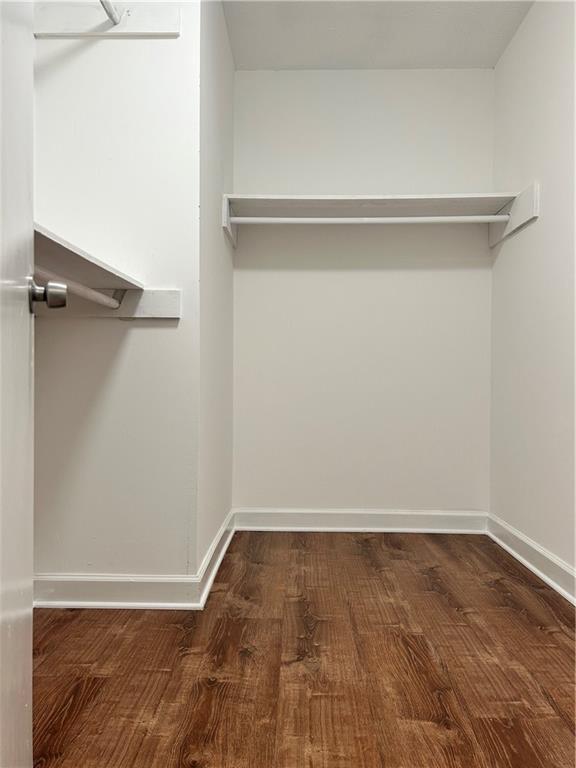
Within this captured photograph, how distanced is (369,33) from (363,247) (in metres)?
0.95

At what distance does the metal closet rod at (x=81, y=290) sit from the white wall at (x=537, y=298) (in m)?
1.52

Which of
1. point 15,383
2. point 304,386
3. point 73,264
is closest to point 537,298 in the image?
point 304,386

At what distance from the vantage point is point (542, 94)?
2387 mm

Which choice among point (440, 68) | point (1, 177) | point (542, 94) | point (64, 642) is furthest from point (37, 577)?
point (440, 68)

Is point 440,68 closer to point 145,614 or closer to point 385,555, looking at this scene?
point 385,555

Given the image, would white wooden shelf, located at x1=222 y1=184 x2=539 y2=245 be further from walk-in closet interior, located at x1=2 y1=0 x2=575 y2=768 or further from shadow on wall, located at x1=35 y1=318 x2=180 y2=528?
shadow on wall, located at x1=35 y1=318 x2=180 y2=528

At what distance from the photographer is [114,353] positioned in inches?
78.5

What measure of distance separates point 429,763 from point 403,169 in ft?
8.63

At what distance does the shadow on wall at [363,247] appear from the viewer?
3045mm

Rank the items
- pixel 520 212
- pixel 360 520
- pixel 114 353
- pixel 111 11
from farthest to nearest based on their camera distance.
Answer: pixel 360 520, pixel 520 212, pixel 114 353, pixel 111 11

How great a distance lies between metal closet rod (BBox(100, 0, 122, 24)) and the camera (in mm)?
1822

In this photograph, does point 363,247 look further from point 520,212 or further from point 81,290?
point 81,290

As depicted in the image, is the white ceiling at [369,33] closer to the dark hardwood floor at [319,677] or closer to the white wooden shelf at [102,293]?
the white wooden shelf at [102,293]

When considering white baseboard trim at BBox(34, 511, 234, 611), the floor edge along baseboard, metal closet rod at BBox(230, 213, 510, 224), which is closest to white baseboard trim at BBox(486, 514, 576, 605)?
the floor edge along baseboard
